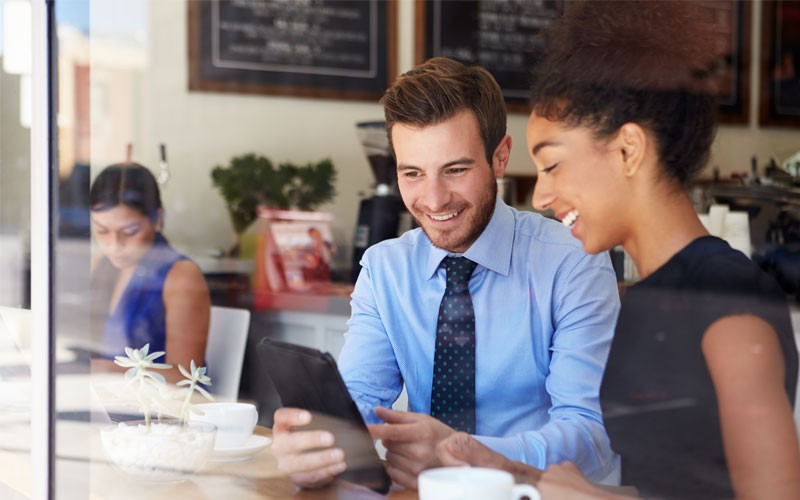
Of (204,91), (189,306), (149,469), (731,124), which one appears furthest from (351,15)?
(731,124)

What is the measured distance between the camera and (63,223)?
1.08m

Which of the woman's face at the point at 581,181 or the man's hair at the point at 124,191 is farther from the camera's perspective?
the man's hair at the point at 124,191

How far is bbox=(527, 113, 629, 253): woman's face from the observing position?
0.67 metres

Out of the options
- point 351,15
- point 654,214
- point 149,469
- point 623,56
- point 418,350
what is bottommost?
point 149,469

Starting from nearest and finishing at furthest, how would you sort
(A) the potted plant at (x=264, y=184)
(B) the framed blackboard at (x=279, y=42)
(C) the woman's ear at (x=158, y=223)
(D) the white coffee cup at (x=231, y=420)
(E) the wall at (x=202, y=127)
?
(D) the white coffee cup at (x=231, y=420)
(C) the woman's ear at (x=158, y=223)
(A) the potted plant at (x=264, y=184)
(E) the wall at (x=202, y=127)
(B) the framed blackboard at (x=279, y=42)

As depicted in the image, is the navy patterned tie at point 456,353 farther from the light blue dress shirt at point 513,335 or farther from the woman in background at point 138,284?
the woman in background at point 138,284

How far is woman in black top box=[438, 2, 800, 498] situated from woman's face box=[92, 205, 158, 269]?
0.69m

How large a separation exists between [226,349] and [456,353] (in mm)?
483

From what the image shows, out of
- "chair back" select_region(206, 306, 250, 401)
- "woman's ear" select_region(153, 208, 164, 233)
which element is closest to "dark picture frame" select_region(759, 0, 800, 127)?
"chair back" select_region(206, 306, 250, 401)

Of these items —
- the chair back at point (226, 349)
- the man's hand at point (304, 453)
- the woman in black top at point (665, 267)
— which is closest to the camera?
the woman in black top at point (665, 267)

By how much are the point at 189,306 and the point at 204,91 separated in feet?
4.91

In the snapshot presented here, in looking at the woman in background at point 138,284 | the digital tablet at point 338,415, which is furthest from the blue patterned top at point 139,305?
the digital tablet at point 338,415

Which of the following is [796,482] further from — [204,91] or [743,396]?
[204,91]

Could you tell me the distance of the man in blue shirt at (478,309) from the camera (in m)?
0.73
